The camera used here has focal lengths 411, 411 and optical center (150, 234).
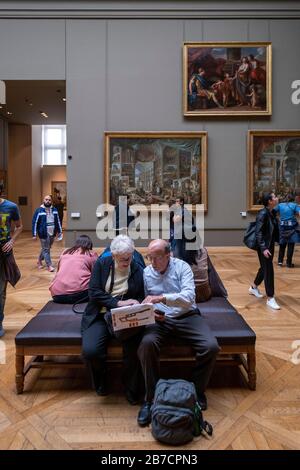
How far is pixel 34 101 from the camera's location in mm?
18078

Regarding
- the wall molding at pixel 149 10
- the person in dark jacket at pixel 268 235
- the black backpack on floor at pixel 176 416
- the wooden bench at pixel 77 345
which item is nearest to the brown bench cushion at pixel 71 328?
the wooden bench at pixel 77 345

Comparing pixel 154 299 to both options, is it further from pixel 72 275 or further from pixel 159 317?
pixel 72 275

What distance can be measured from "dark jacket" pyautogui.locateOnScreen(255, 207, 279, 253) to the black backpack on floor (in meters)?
4.03

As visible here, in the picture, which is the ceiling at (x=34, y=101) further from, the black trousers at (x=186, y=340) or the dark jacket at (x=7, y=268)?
the black trousers at (x=186, y=340)

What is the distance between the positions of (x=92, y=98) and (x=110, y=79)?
945 millimetres

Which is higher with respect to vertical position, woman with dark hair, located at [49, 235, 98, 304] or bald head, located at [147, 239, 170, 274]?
bald head, located at [147, 239, 170, 274]

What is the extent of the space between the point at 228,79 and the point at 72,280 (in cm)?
1214

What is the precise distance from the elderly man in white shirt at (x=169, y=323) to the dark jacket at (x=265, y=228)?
318cm

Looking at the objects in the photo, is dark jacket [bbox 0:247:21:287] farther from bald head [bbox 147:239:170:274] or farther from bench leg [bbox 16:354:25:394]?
bald head [bbox 147:239:170:274]

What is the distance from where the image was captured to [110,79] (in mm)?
14844

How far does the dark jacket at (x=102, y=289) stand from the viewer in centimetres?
400

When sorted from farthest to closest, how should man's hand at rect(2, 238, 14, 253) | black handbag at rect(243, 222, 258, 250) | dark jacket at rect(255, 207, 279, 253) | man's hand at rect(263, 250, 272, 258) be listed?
1. black handbag at rect(243, 222, 258, 250)
2. dark jacket at rect(255, 207, 279, 253)
3. man's hand at rect(263, 250, 272, 258)
4. man's hand at rect(2, 238, 14, 253)

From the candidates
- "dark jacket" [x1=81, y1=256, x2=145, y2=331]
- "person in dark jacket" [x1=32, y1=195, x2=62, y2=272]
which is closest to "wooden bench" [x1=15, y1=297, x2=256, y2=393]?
"dark jacket" [x1=81, y1=256, x2=145, y2=331]

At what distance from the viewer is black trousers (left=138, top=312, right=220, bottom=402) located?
143 inches
